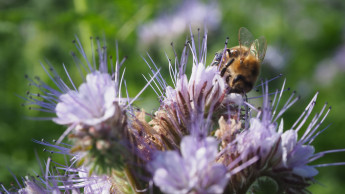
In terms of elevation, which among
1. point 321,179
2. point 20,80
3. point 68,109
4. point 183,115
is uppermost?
point 68,109

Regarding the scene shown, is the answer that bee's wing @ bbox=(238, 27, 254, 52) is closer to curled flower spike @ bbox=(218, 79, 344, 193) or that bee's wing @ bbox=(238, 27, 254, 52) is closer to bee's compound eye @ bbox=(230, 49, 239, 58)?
bee's compound eye @ bbox=(230, 49, 239, 58)

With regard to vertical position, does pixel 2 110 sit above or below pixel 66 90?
below

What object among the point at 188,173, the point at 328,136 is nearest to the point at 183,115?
the point at 188,173

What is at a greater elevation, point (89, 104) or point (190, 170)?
point (89, 104)

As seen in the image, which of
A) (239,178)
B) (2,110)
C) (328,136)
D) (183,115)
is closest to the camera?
(239,178)

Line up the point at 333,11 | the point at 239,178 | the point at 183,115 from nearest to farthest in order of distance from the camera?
the point at 239,178 < the point at 183,115 < the point at 333,11

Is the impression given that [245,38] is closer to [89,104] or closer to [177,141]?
[177,141]

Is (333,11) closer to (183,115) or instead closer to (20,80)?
(20,80)

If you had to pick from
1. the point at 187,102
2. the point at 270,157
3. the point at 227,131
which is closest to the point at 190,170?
the point at 227,131
